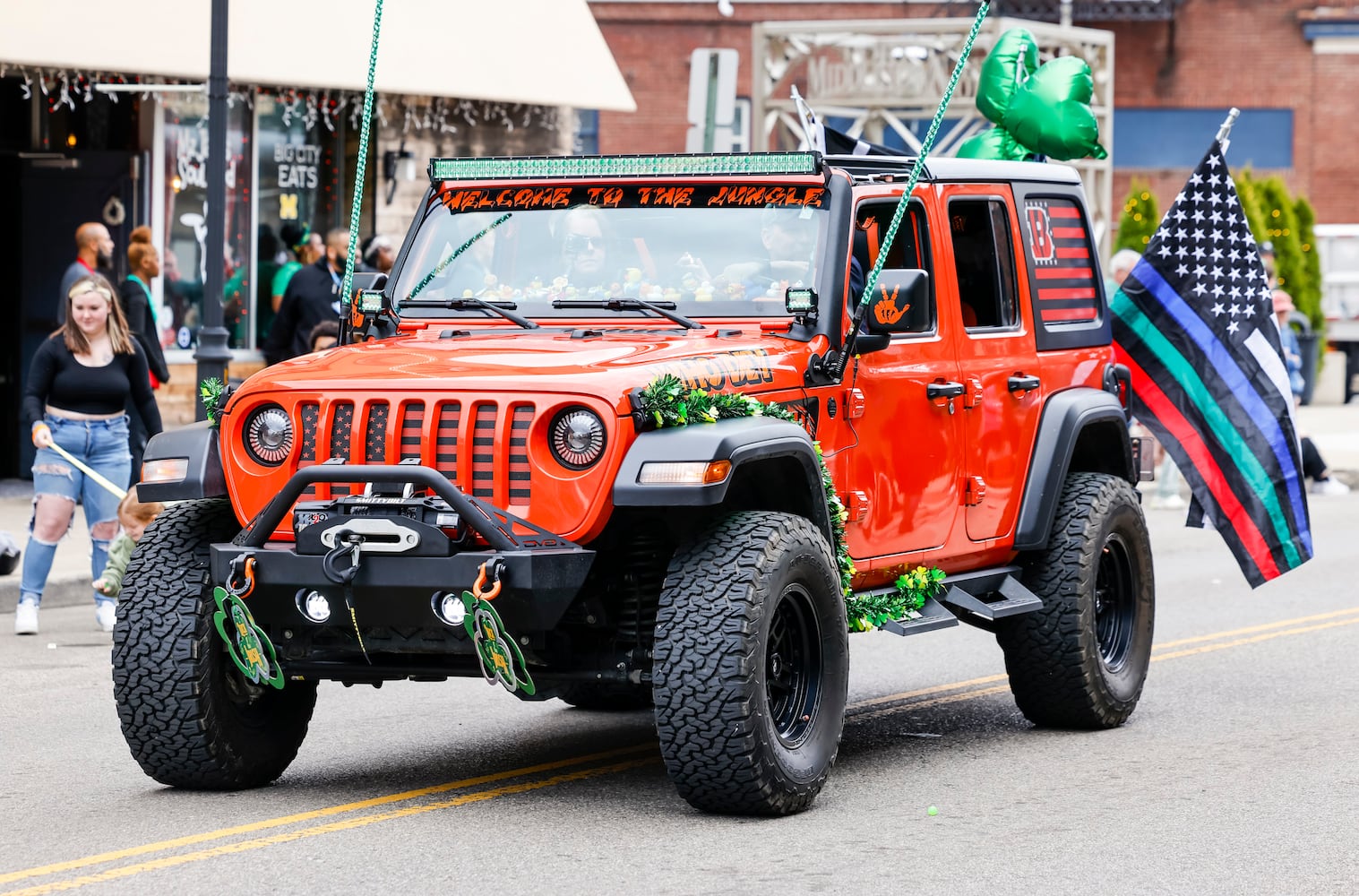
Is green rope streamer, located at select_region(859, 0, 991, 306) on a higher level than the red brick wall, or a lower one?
lower

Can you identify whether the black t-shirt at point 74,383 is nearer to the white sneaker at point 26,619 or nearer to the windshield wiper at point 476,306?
the white sneaker at point 26,619

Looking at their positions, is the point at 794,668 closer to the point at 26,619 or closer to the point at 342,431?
the point at 342,431

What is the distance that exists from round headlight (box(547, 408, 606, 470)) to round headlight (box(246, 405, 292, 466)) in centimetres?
88

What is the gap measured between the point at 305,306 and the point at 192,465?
9905 mm

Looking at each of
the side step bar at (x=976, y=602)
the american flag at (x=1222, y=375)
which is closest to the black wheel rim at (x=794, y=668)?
the side step bar at (x=976, y=602)

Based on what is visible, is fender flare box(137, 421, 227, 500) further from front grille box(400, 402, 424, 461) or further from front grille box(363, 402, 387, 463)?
front grille box(400, 402, 424, 461)

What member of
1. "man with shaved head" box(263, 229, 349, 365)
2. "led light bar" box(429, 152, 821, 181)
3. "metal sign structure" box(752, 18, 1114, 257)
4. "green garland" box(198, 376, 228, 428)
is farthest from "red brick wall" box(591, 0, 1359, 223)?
"green garland" box(198, 376, 228, 428)

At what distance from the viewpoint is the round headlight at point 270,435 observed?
270 inches

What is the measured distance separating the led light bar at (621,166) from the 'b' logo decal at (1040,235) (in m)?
1.48

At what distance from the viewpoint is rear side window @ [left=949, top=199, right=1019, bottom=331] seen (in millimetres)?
8531

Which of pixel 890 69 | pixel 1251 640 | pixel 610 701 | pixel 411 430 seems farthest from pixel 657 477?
pixel 890 69

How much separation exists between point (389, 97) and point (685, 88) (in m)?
22.2

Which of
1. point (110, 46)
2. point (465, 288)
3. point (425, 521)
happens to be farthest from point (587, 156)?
point (110, 46)

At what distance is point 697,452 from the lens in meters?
6.46
